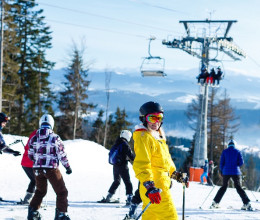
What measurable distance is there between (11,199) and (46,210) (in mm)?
1703

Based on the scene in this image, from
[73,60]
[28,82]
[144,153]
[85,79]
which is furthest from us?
[85,79]

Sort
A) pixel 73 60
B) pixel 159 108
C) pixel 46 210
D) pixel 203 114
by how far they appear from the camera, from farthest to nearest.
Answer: pixel 73 60
pixel 203 114
pixel 46 210
pixel 159 108

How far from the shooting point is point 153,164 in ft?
14.4

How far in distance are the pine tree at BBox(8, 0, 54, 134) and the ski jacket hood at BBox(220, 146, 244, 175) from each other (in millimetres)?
28860

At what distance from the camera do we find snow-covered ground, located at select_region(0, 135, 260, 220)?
Result: 298 inches

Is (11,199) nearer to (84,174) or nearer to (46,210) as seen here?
(46,210)

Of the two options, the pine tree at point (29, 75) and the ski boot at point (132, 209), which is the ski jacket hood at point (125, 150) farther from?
the pine tree at point (29, 75)

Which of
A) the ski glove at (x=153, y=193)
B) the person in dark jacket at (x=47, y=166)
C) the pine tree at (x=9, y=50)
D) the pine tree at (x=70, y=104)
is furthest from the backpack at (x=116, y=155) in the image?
the pine tree at (x=70, y=104)

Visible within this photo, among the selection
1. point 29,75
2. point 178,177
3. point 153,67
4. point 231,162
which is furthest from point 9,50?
point 178,177

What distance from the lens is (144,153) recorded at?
13.8 feet

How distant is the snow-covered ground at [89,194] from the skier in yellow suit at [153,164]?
3110 mm

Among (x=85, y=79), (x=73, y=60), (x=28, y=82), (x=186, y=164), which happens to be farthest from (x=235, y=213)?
(x=186, y=164)

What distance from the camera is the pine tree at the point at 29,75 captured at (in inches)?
1438

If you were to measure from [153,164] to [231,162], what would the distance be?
502 cm
